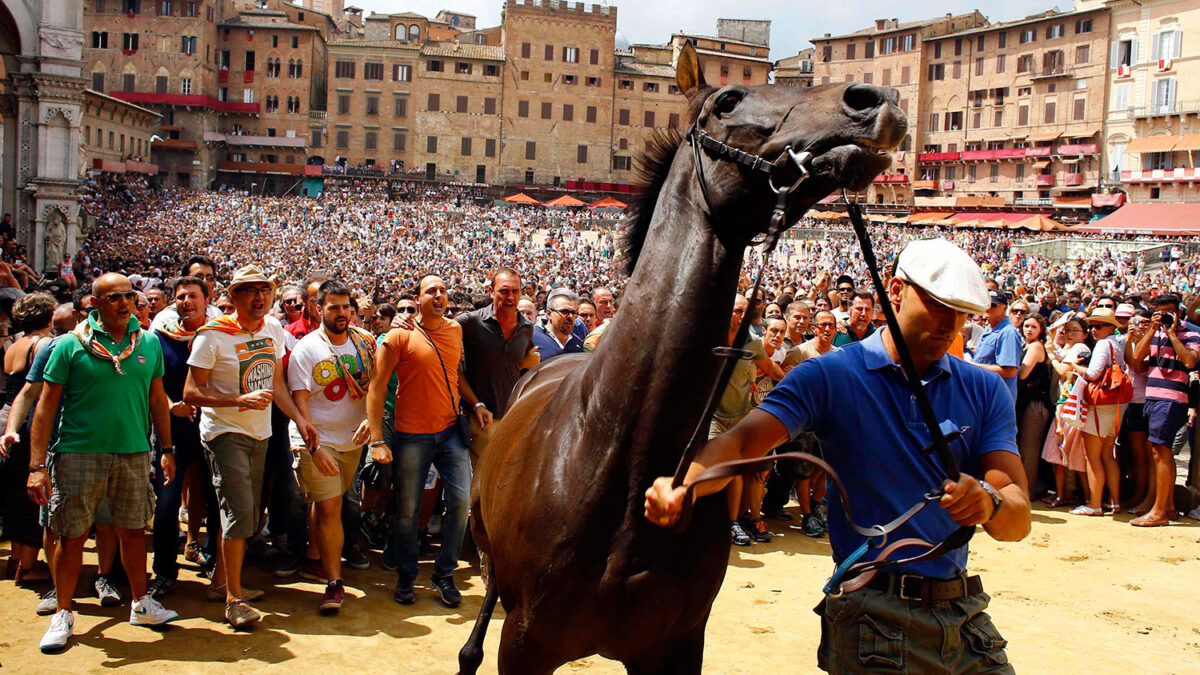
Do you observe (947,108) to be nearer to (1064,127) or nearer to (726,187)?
(1064,127)

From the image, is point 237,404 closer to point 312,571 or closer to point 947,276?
point 312,571

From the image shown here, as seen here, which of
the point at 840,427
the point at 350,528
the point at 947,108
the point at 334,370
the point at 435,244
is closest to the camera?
the point at 840,427

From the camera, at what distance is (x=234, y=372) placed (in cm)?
529

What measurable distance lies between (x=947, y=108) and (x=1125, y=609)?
230ft

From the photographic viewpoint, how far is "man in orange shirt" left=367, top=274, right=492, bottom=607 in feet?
18.7

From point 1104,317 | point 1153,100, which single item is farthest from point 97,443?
point 1153,100

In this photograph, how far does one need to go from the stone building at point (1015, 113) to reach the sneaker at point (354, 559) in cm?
6439

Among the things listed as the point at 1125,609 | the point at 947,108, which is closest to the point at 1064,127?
the point at 947,108

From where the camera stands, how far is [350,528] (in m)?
6.55

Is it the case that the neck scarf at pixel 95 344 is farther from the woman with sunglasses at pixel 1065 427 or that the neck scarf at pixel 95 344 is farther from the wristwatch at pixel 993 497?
the woman with sunglasses at pixel 1065 427

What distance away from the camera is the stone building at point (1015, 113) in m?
61.5

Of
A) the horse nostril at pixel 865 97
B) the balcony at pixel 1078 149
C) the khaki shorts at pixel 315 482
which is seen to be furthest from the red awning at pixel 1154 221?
the horse nostril at pixel 865 97

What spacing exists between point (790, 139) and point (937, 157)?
72.0m

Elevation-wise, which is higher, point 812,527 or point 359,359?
point 359,359
